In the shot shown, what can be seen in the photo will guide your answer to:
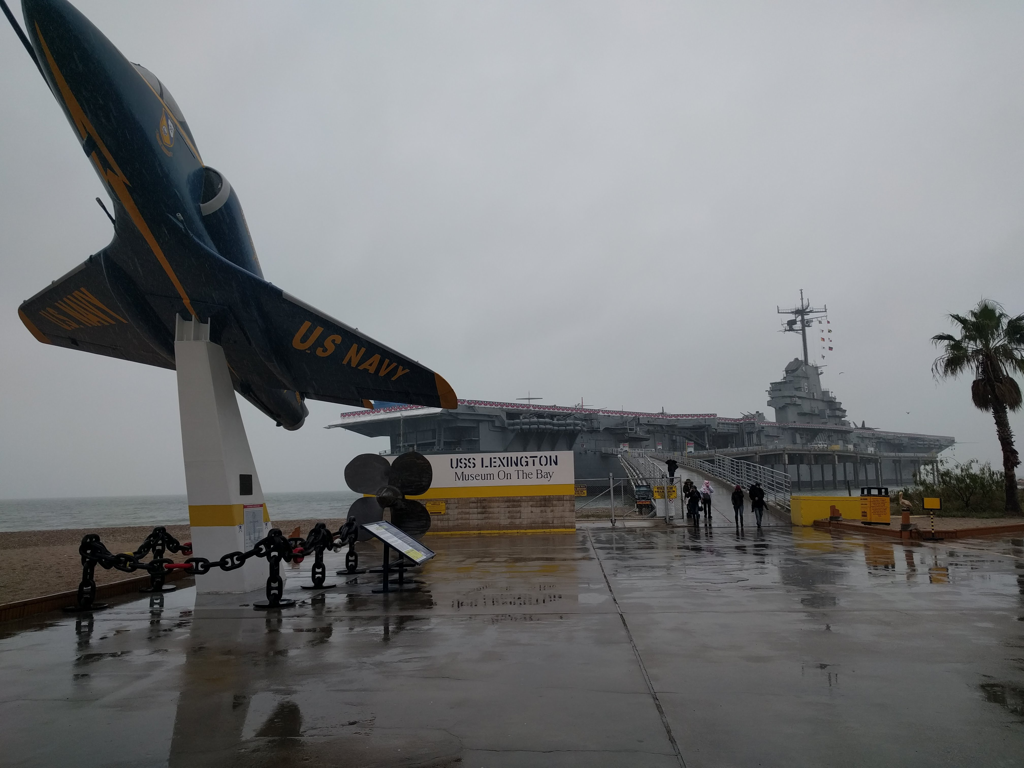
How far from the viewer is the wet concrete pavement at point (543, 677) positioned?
4129 mm

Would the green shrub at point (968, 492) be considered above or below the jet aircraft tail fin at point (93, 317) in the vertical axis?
below

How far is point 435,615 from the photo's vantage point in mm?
8539

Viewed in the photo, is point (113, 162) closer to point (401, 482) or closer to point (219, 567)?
A: point (219, 567)

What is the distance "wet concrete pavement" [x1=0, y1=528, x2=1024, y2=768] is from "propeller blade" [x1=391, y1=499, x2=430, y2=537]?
5000mm

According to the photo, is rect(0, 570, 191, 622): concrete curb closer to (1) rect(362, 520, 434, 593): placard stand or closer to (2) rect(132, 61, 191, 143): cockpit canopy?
(1) rect(362, 520, 434, 593): placard stand

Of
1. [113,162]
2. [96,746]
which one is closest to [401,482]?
[113,162]

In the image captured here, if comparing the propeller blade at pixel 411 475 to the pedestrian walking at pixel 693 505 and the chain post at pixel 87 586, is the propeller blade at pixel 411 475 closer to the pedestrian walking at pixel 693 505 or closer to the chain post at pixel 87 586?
the chain post at pixel 87 586

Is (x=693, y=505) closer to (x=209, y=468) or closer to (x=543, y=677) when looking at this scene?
(x=209, y=468)

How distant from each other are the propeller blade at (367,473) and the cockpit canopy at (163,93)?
26.2ft

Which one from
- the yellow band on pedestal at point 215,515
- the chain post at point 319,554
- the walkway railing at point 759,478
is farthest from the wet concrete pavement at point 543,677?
the walkway railing at point 759,478

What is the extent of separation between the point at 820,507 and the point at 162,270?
21.5 m

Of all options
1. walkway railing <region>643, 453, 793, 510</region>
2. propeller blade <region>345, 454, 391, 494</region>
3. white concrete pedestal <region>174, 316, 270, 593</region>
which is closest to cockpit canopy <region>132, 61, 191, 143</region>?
white concrete pedestal <region>174, 316, 270, 593</region>

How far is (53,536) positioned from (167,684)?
44.9 metres

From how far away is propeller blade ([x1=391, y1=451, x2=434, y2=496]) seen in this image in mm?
16406
